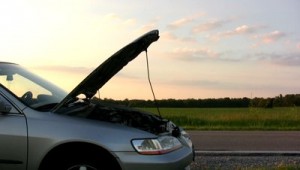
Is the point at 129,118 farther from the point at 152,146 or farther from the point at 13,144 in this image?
the point at 13,144

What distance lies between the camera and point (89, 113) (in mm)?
5289

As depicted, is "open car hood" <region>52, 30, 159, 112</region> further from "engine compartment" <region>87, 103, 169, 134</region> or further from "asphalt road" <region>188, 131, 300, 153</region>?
"asphalt road" <region>188, 131, 300, 153</region>

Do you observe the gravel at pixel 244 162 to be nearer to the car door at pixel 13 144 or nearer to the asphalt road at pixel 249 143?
the asphalt road at pixel 249 143

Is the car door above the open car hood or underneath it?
underneath

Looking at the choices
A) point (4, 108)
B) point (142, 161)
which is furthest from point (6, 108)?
point (142, 161)

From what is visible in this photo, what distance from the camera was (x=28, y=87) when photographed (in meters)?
5.98


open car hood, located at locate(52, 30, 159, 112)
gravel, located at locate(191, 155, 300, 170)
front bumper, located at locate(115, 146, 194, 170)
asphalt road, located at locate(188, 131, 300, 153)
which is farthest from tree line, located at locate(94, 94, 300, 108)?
front bumper, located at locate(115, 146, 194, 170)

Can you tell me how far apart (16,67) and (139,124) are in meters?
1.87

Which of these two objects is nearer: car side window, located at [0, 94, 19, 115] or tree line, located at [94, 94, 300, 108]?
Result: car side window, located at [0, 94, 19, 115]

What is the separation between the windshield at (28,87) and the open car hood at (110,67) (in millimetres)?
374

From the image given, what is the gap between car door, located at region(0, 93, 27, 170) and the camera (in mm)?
4992

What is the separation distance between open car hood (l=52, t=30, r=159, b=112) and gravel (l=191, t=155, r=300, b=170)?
243cm

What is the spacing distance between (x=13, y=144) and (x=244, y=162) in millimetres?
4865

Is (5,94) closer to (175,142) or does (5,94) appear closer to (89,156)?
(89,156)
